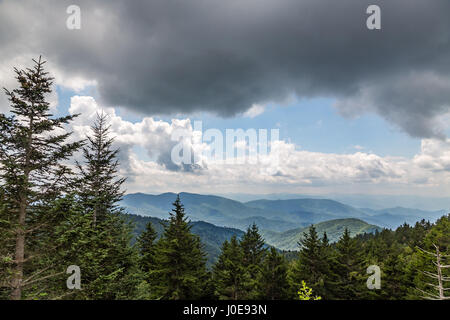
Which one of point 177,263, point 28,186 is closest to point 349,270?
point 177,263

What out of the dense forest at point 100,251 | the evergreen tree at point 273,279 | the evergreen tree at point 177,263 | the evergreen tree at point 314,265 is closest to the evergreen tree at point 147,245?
the dense forest at point 100,251

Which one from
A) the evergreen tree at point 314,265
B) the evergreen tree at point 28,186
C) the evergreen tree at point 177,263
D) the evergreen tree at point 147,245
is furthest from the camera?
the evergreen tree at point 147,245

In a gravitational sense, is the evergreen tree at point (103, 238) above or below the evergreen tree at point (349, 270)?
above

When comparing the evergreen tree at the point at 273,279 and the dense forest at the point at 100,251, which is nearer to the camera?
the dense forest at the point at 100,251

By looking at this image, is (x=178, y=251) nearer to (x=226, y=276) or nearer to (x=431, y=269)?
(x=226, y=276)

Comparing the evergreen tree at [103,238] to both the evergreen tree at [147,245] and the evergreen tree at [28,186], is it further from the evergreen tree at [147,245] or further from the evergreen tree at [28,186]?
the evergreen tree at [147,245]

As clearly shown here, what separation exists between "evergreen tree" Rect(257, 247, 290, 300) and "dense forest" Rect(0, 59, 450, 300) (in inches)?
4.5

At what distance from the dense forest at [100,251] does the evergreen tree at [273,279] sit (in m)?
0.11

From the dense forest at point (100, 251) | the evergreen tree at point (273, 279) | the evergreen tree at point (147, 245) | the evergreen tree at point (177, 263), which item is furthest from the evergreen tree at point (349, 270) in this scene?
the evergreen tree at point (147, 245)

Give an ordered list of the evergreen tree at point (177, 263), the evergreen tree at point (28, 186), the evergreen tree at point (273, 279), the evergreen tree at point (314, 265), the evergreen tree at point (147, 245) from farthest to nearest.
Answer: the evergreen tree at point (147, 245), the evergreen tree at point (314, 265), the evergreen tree at point (273, 279), the evergreen tree at point (177, 263), the evergreen tree at point (28, 186)

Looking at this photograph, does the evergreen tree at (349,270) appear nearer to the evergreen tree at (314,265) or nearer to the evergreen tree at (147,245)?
the evergreen tree at (314,265)

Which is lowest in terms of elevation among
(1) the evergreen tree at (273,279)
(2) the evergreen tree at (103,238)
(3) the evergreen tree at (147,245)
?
(1) the evergreen tree at (273,279)

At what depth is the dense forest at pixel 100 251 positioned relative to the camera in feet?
34.2

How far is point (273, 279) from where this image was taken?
25.9m
